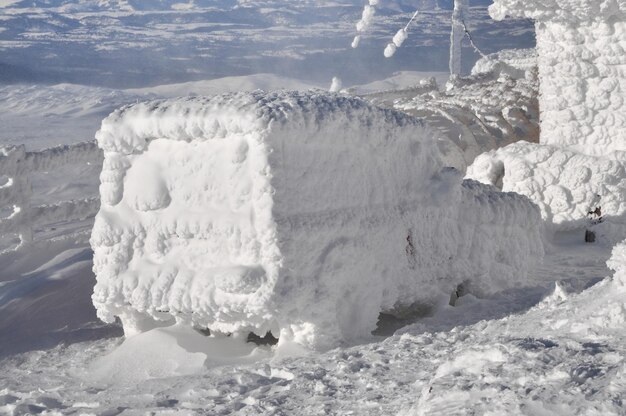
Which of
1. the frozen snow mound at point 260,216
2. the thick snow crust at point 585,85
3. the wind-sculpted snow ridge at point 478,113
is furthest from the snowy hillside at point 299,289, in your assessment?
the wind-sculpted snow ridge at point 478,113

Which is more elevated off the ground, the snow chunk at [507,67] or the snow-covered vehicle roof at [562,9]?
the snow-covered vehicle roof at [562,9]

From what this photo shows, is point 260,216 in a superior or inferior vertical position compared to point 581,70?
inferior

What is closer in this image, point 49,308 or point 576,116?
point 49,308

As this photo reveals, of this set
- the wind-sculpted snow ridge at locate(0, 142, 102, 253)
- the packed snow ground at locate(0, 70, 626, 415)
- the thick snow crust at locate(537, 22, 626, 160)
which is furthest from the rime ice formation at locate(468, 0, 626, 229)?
the wind-sculpted snow ridge at locate(0, 142, 102, 253)

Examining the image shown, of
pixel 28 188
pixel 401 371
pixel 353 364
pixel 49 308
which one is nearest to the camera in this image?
pixel 401 371

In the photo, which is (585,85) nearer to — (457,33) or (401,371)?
(401,371)

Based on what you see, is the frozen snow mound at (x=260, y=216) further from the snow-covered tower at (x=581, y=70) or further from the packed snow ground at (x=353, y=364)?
the snow-covered tower at (x=581, y=70)

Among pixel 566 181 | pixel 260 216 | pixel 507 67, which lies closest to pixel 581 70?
pixel 566 181

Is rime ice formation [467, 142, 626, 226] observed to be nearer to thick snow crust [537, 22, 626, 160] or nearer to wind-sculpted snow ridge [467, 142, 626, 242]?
wind-sculpted snow ridge [467, 142, 626, 242]
